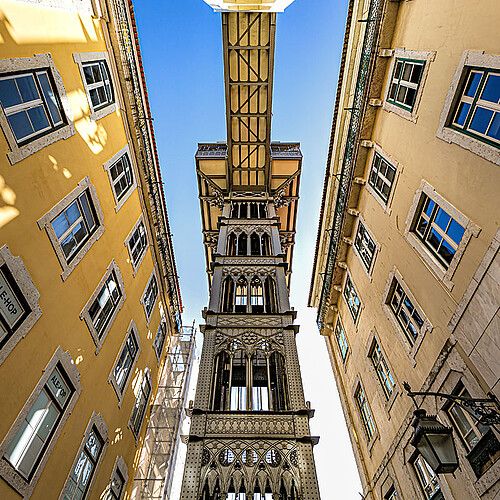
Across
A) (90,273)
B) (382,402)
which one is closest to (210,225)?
(90,273)

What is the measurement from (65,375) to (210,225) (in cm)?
2374

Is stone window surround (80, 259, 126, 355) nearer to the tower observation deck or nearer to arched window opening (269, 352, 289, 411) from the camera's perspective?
the tower observation deck

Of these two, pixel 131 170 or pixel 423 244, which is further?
pixel 131 170

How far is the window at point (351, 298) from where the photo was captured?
15922 mm

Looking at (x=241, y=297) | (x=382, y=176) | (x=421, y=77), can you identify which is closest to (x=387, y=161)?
(x=382, y=176)

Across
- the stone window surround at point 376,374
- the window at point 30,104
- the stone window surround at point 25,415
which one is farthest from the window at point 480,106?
the stone window surround at point 25,415

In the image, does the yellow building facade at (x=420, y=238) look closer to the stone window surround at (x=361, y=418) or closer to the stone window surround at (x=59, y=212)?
the stone window surround at (x=361, y=418)

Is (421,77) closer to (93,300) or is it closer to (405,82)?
(405,82)

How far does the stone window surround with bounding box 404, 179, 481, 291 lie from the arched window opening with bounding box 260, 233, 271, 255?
520 inches

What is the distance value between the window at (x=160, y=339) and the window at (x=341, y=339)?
10738 millimetres

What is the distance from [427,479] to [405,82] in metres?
13.0

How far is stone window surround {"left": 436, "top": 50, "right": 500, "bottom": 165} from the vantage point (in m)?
7.38

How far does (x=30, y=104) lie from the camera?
914 centimetres

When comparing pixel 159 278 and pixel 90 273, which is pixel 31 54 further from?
pixel 159 278
